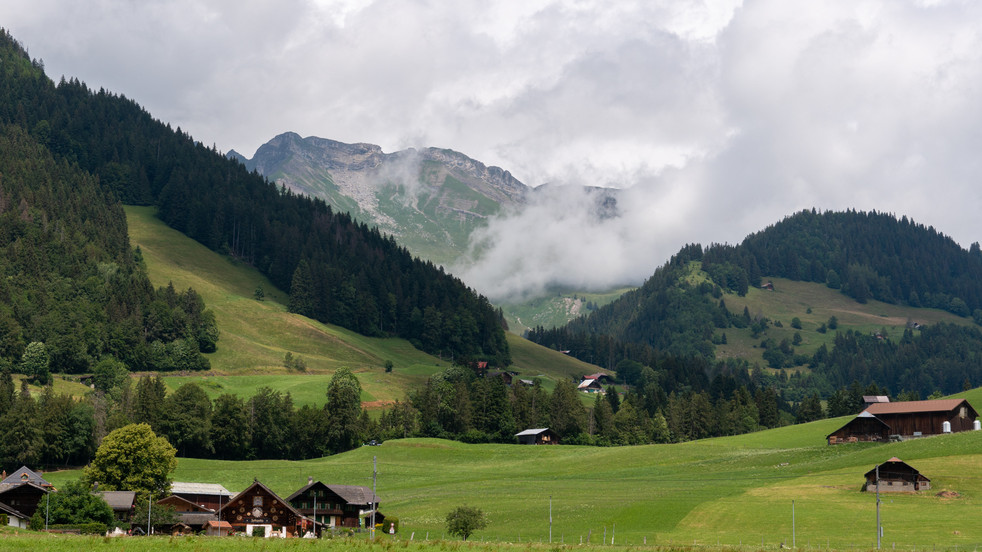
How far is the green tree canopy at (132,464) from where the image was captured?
4375 inches

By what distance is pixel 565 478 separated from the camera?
131250 mm

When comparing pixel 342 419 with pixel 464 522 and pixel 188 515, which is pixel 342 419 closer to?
pixel 188 515

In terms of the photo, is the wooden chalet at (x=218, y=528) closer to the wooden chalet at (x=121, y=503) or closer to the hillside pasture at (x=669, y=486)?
the wooden chalet at (x=121, y=503)

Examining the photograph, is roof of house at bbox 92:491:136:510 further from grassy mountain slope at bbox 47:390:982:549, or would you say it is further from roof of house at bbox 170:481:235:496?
grassy mountain slope at bbox 47:390:982:549

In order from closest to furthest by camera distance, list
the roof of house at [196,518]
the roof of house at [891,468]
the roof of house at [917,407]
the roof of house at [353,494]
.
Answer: the roof of house at [196,518], the roof of house at [353,494], the roof of house at [891,468], the roof of house at [917,407]

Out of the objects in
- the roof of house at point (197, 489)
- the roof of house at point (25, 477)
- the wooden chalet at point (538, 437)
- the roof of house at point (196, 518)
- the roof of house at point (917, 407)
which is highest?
the roof of house at point (917, 407)

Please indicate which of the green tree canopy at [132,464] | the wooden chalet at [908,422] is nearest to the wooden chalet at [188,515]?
the green tree canopy at [132,464]

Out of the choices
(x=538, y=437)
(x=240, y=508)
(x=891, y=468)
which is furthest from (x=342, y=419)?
(x=891, y=468)

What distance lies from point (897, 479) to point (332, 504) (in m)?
59.5

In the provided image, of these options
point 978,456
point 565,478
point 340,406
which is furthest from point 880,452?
point 340,406

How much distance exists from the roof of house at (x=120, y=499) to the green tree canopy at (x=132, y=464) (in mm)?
7806

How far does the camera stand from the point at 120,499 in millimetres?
100000

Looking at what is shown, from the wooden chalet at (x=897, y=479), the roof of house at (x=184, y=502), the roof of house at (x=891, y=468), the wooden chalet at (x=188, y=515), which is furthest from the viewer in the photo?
the roof of house at (x=891, y=468)

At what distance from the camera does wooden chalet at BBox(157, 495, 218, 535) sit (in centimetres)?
9450
